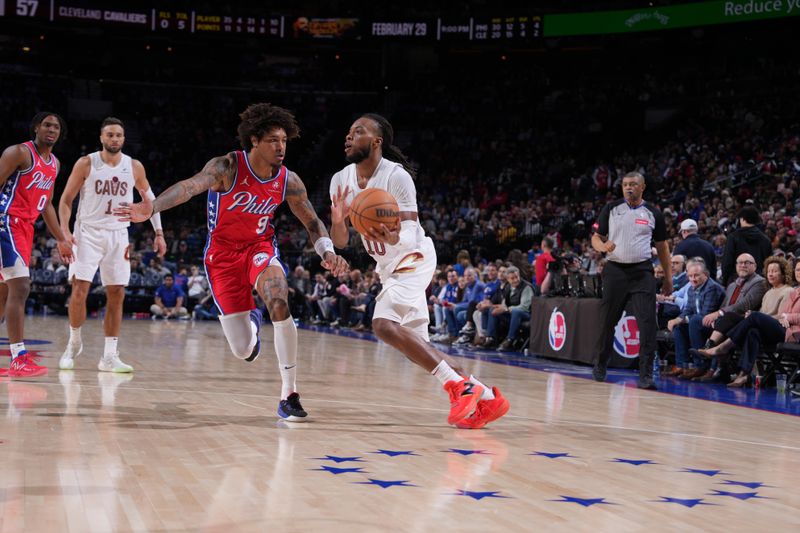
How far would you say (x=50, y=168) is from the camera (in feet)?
22.9

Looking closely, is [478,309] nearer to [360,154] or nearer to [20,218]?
[20,218]

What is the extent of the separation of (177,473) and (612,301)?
529 cm

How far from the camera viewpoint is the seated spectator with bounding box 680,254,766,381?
8.20m

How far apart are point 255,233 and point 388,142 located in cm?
98

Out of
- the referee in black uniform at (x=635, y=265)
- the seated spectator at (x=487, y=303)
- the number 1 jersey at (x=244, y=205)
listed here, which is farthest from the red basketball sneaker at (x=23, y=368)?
the seated spectator at (x=487, y=303)

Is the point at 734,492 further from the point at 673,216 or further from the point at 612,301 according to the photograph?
the point at 673,216

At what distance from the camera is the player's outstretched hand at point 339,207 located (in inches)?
203

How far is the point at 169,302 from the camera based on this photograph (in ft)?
59.9

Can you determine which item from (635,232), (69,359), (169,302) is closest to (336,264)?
(69,359)

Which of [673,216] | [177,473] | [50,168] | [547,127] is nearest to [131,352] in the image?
[50,168]

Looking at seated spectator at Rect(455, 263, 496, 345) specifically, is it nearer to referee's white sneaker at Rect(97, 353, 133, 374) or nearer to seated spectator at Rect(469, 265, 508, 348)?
seated spectator at Rect(469, 265, 508, 348)

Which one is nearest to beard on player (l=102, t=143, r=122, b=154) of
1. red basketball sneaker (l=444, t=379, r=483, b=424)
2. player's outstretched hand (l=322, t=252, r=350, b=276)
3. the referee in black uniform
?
player's outstretched hand (l=322, t=252, r=350, b=276)

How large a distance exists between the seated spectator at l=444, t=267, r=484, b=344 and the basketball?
26.7 feet

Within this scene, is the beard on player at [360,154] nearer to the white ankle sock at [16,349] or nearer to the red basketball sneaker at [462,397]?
the red basketball sneaker at [462,397]
